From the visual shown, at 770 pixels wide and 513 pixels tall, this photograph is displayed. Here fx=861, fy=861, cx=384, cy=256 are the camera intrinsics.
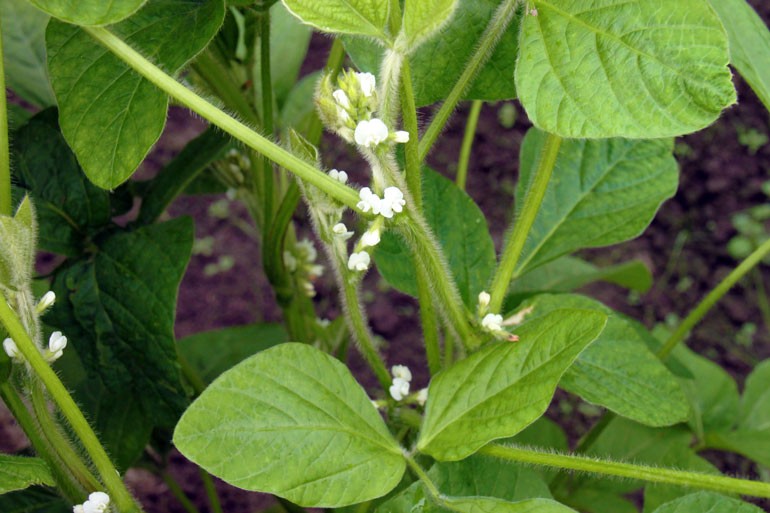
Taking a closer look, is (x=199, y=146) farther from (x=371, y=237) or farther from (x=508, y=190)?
(x=508, y=190)

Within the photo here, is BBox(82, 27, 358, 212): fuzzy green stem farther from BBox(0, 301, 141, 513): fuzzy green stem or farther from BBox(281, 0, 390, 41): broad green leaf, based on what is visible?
BBox(0, 301, 141, 513): fuzzy green stem

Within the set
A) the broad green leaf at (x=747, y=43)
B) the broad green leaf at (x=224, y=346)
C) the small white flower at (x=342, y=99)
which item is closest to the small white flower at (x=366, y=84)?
the small white flower at (x=342, y=99)

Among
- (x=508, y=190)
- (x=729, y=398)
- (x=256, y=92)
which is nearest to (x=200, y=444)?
(x=256, y=92)

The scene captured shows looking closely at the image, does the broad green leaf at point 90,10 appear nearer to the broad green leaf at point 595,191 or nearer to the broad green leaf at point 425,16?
the broad green leaf at point 425,16

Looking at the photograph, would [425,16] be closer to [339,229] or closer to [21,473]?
[339,229]

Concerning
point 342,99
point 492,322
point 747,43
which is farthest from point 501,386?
point 747,43

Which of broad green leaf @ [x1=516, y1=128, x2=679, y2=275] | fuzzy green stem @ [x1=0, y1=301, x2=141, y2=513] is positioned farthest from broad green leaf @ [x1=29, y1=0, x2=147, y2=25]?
broad green leaf @ [x1=516, y1=128, x2=679, y2=275]
